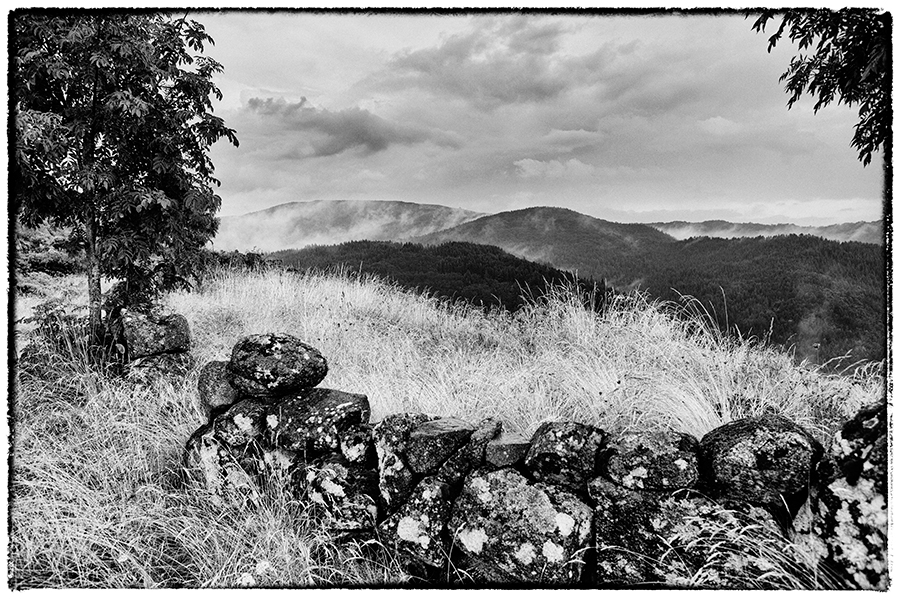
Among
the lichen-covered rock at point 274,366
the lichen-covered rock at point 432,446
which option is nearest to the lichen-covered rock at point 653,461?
the lichen-covered rock at point 432,446

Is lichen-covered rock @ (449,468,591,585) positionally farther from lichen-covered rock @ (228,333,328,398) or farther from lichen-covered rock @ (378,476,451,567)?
lichen-covered rock @ (228,333,328,398)

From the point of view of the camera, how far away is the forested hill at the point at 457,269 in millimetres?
9352

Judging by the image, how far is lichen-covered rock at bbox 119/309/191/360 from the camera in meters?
5.38

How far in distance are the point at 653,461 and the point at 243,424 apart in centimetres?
241

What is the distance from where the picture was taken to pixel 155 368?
5.34 meters

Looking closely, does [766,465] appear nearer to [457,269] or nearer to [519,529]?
[519,529]

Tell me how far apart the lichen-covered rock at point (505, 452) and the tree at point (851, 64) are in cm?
228

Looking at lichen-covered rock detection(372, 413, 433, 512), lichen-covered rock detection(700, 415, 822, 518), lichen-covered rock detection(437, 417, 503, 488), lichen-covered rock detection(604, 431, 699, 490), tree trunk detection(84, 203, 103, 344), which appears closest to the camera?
lichen-covered rock detection(700, 415, 822, 518)

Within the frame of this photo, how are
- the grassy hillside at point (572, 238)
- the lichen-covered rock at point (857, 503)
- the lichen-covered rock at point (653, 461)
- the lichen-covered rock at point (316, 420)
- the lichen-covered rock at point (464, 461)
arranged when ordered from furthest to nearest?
1. the grassy hillside at point (572, 238)
2. the lichen-covered rock at point (316, 420)
3. the lichen-covered rock at point (464, 461)
4. the lichen-covered rock at point (653, 461)
5. the lichen-covered rock at point (857, 503)

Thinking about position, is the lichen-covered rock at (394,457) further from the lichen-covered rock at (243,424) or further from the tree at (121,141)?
the tree at (121,141)

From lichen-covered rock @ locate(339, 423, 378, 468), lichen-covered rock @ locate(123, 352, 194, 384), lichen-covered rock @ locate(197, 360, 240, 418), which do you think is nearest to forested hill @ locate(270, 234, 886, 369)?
lichen-covered rock @ locate(339, 423, 378, 468)

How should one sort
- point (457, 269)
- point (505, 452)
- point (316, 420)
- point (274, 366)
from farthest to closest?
point (457, 269), point (274, 366), point (316, 420), point (505, 452)

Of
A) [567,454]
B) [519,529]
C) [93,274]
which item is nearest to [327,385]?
[93,274]

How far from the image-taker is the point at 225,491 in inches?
135
